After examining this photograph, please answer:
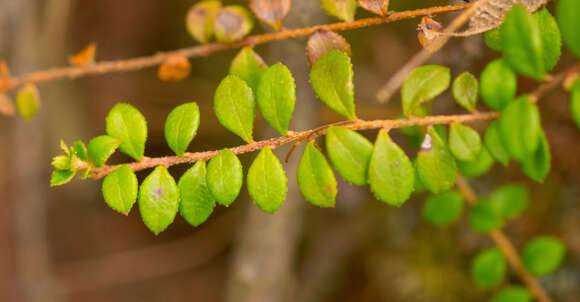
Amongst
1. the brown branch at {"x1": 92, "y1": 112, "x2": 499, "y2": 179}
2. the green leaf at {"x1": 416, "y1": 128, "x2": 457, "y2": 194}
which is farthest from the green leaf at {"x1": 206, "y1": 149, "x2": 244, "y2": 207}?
the green leaf at {"x1": 416, "y1": 128, "x2": 457, "y2": 194}

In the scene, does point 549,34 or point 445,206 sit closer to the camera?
point 549,34

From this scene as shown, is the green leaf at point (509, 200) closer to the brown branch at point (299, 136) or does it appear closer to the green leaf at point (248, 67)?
the brown branch at point (299, 136)

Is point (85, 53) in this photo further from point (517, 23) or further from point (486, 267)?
point (486, 267)

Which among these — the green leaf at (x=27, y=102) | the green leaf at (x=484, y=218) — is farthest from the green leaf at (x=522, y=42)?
the green leaf at (x=27, y=102)

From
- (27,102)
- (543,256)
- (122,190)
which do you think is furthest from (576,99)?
(27,102)

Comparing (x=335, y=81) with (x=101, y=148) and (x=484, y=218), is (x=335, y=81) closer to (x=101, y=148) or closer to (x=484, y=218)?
(x=101, y=148)

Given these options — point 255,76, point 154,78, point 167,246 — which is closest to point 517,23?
point 255,76
